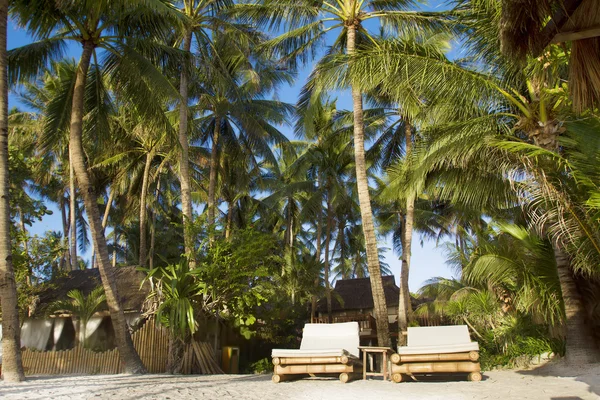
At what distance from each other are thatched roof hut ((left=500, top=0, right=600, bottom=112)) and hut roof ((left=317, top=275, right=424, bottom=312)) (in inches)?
778

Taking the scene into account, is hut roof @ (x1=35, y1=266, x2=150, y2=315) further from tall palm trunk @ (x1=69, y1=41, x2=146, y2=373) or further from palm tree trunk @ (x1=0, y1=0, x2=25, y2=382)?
palm tree trunk @ (x1=0, y1=0, x2=25, y2=382)

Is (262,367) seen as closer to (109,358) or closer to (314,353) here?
(109,358)

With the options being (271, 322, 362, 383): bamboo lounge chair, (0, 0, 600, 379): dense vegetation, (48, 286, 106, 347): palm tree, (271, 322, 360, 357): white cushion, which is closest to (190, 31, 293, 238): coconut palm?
(0, 0, 600, 379): dense vegetation

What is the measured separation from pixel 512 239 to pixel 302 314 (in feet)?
33.8

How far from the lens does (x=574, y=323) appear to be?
342 inches

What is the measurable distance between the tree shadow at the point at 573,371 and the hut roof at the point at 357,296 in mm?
14203

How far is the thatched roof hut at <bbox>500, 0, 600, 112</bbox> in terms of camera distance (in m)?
3.44

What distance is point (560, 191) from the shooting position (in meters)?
6.57

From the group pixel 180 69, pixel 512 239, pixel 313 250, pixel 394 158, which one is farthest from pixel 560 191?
pixel 313 250

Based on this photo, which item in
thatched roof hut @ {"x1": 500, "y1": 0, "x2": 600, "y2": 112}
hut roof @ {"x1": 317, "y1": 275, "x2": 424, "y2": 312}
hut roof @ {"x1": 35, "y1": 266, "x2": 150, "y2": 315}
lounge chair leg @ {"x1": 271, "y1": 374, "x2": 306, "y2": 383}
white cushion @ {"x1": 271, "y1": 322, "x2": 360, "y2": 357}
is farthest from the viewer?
hut roof @ {"x1": 317, "y1": 275, "x2": 424, "y2": 312}

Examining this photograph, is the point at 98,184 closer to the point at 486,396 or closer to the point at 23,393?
the point at 23,393

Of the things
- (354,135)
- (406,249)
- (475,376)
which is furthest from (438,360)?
(406,249)

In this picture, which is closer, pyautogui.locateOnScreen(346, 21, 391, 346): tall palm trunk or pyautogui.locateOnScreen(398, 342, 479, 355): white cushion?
pyautogui.locateOnScreen(398, 342, 479, 355): white cushion

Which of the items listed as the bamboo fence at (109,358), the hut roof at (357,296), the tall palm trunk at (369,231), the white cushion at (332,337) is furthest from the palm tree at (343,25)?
the hut roof at (357,296)
